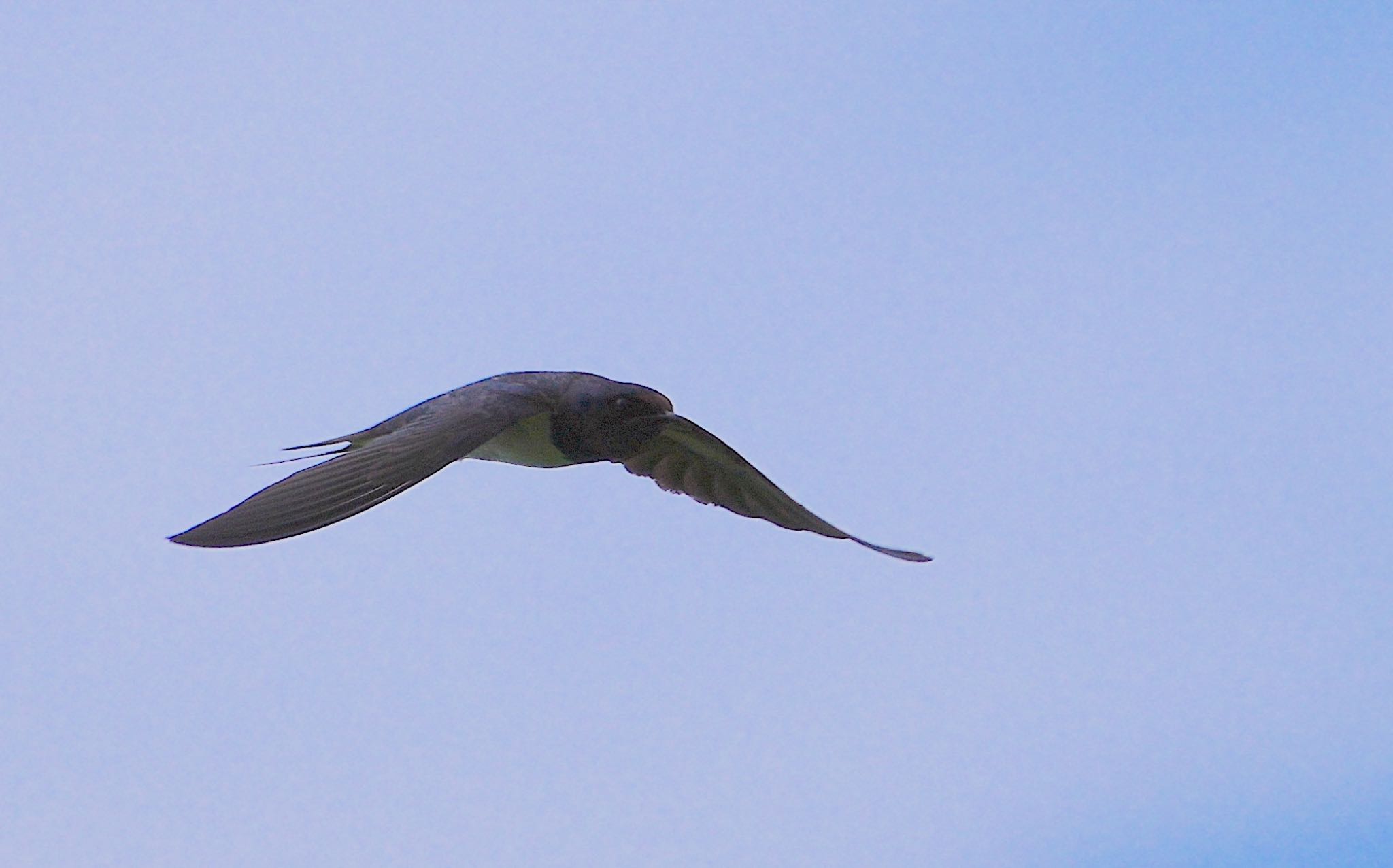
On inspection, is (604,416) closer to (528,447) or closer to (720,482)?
(528,447)

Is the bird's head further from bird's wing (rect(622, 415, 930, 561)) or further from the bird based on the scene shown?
bird's wing (rect(622, 415, 930, 561))

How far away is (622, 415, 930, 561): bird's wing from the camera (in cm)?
409

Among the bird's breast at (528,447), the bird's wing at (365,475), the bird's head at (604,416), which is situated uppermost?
the bird's head at (604,416)

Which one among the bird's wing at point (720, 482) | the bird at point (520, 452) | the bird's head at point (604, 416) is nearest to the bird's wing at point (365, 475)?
the bird at point (520, 452)

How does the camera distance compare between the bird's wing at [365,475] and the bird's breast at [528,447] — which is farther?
the bird's breast at [528,447]

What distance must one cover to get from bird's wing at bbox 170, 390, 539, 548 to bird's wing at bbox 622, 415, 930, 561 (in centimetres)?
77

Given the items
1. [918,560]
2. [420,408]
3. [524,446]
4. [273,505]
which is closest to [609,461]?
[524,446]

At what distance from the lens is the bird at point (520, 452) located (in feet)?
8.73

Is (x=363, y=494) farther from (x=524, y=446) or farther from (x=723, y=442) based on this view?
(x=723, y=442)

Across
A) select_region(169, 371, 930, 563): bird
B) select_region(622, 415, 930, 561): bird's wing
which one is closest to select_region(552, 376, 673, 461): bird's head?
select_region(169, 371, 930, 563): bird

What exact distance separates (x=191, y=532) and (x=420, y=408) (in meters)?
1.06

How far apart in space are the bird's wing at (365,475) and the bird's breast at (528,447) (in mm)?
150

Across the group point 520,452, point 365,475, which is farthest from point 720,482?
point 365,475

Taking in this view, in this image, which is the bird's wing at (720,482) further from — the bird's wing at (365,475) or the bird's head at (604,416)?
the bird's wing at (365,475)
